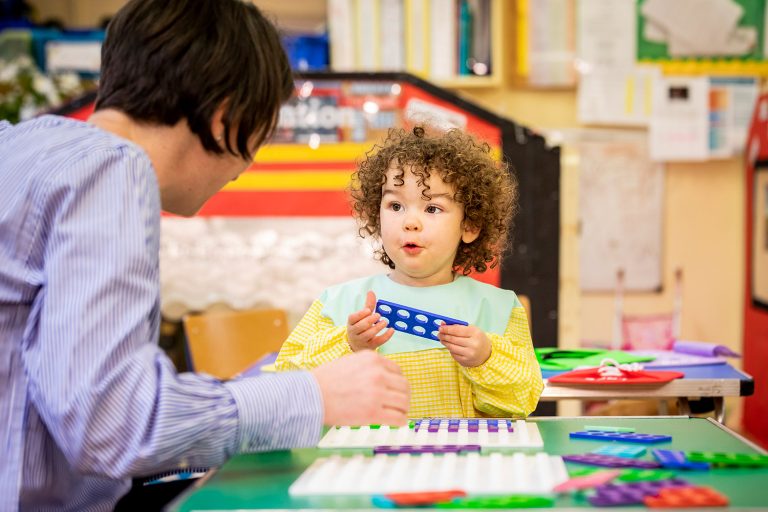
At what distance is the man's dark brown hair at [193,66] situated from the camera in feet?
3.78

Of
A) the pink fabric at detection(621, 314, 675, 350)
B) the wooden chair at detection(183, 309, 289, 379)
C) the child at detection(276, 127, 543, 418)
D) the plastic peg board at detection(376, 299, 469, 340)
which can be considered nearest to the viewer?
the plastic peg board at detection(376, 299, 469, 340)

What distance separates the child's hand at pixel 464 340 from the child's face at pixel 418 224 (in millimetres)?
265

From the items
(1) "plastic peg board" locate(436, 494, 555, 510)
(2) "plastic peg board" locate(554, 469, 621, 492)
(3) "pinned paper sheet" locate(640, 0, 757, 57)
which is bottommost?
(2) "plastic peg board" locate(554, 469, 621, 492)

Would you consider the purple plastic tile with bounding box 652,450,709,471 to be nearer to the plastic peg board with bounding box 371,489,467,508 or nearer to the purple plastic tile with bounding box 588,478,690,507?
the purple plastic tile with bounding box 588,478,690,507

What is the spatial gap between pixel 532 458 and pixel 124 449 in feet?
1.69

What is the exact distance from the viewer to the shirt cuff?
1.04 m

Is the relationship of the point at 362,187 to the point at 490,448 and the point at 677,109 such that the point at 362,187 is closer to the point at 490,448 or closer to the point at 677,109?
the point at 490,448

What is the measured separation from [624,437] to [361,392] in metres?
0.44

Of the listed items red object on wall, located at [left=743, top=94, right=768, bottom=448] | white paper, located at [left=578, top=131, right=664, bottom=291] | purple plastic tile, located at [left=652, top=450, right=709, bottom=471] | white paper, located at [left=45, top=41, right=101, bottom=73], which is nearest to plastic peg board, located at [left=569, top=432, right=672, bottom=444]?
purple plastic tile, located at [left=652, top=450, right=709, bottom=471]

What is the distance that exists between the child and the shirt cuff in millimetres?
442

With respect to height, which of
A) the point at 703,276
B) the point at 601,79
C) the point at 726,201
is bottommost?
the point at 703,276

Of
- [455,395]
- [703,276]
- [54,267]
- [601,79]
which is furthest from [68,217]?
[703,276]

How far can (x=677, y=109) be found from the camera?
443 centimetres

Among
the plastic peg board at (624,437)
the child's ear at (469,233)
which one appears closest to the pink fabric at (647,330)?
the child's ear at (469,233)
